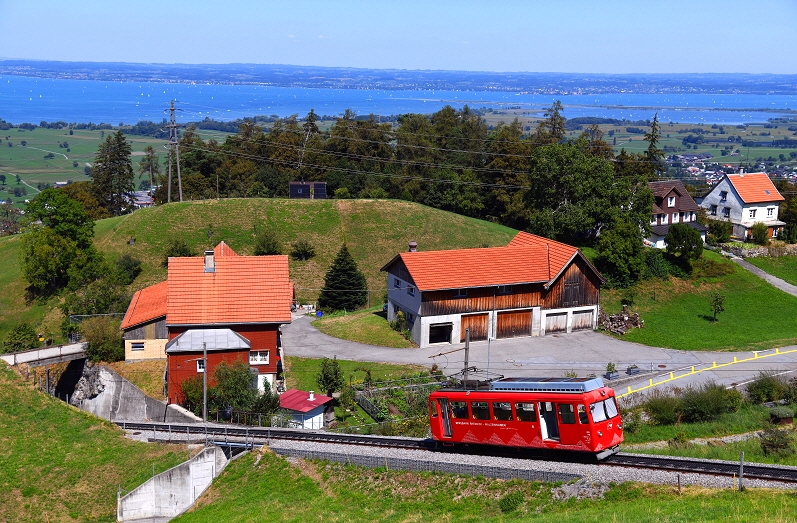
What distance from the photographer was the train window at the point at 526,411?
25984 mm

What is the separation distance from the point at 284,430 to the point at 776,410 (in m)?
22.7

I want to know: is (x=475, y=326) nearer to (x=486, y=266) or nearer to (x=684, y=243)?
(x=486, y=266)

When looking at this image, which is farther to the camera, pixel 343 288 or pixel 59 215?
pixel 59 215

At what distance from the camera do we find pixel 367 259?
74.6m

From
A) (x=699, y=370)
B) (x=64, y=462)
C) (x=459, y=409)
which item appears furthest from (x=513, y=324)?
(x=64, y=462)

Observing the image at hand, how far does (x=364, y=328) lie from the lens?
178 ft

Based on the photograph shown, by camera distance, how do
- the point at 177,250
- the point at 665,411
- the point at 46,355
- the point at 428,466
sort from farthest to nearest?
1. the point at 177,250
2. the point at 46,355
3. the point at 665,411
4. the point at 428,466

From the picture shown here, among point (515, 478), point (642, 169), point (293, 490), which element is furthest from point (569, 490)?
point (642, 169)

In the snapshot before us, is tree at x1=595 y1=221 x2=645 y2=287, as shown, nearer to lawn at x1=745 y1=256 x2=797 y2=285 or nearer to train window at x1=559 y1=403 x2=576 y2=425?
lawn at x1=745 y1=256 x2=797 y2=285

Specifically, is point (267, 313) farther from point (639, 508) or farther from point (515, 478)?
point (639, 508)

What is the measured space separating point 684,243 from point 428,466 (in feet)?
149

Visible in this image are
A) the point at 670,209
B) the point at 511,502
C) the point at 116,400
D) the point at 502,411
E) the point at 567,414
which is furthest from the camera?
the point at 670,209

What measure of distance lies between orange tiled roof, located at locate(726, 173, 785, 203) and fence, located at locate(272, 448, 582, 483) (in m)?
61.9

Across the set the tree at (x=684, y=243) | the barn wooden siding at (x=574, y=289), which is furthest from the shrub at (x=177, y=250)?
the tree at (x=684, y=243)
